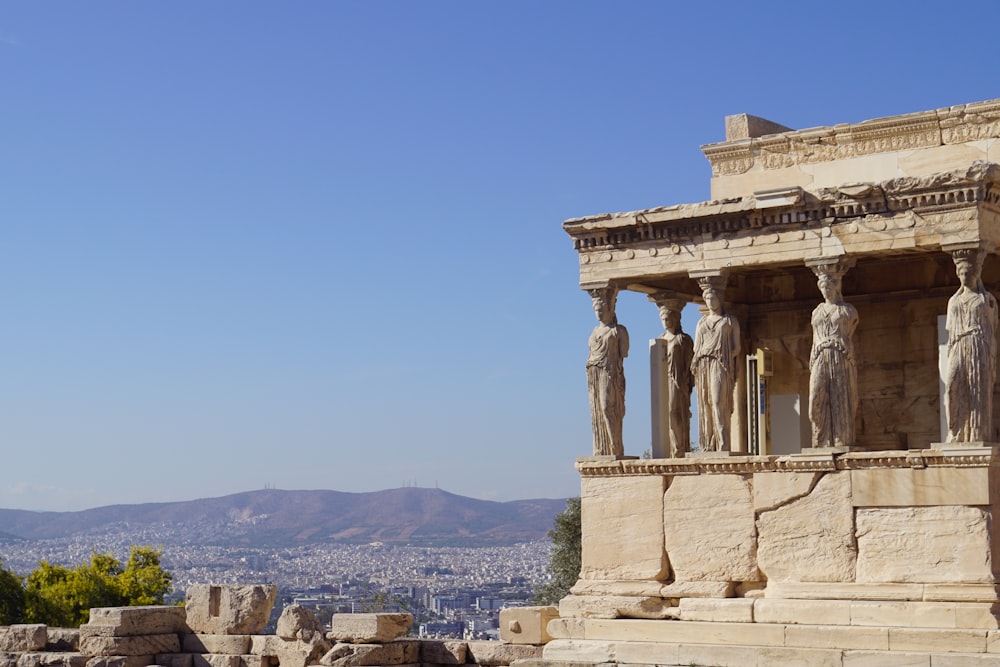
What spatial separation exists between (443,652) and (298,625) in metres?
1.58

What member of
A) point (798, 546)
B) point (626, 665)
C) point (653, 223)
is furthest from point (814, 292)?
point (626, 665)

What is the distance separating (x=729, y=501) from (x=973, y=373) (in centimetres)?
252

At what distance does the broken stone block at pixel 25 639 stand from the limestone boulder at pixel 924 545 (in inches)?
382

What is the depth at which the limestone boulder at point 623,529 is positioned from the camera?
52.3 ft

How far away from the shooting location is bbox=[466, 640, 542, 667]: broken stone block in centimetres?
1684

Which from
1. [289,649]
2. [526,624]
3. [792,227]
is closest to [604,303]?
[792,227]

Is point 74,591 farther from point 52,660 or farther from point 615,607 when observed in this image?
point 615,607

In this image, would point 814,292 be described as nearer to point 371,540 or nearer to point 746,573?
point 746,573

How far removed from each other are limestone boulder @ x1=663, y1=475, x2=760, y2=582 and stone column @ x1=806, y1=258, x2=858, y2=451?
931mm

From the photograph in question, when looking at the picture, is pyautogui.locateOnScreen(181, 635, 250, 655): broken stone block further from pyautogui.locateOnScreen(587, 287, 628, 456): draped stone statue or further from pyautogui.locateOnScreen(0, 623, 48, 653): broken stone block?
pyautogui.locateOnScreen(587, 287, 628, 456): draped stone statue

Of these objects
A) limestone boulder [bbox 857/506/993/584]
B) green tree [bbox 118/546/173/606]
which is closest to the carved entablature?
limestone boulder [bbox 857/506/993/584]

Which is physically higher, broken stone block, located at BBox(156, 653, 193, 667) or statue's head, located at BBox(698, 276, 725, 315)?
statue's head, located at BBox(698, 276, 725, 315)

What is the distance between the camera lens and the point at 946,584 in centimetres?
1425

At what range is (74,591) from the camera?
30.1 metres
